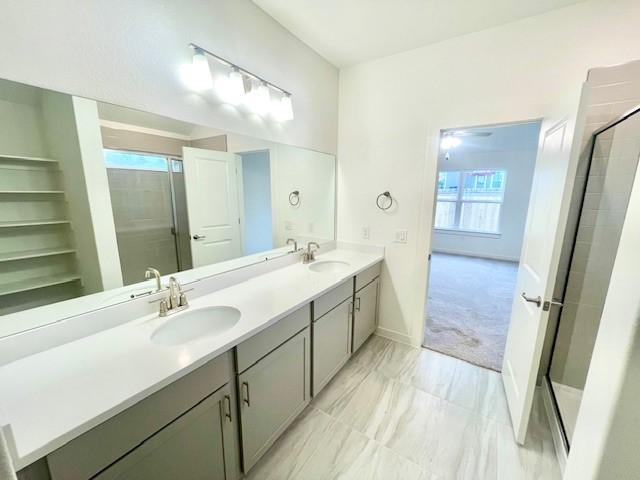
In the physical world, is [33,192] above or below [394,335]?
above

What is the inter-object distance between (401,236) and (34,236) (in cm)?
230

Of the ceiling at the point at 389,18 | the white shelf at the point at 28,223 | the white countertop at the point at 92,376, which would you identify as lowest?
the white countertop at the point at 92,376

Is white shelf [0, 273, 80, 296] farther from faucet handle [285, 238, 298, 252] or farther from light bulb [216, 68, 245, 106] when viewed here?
faucet handle [285, 238, 298, 252]

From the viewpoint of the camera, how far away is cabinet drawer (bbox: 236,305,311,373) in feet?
3.77

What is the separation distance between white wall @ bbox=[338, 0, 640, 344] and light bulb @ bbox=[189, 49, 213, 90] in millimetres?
1415

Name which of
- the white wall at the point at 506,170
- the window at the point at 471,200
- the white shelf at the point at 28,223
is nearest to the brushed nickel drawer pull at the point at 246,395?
the white shelf at the point at 28,223

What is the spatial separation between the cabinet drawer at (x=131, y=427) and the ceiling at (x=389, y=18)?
2108 millimetres

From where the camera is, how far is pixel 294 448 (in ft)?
4.84

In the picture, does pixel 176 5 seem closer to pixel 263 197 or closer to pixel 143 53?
pixel 143 53

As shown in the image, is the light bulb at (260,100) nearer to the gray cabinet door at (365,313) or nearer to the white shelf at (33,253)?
the white shelf at (33,253)

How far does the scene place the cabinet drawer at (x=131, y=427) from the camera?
68cm

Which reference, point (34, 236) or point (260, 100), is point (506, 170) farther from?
point (34, 236)

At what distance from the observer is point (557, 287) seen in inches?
71.1

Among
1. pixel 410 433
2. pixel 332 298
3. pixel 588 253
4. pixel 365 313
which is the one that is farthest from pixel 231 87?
pixel 588 253
